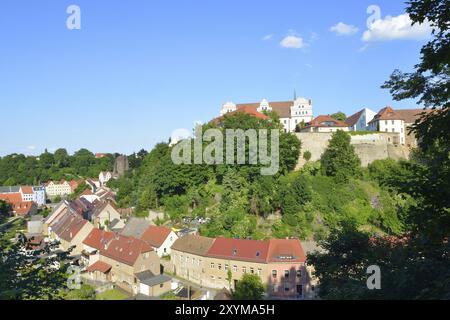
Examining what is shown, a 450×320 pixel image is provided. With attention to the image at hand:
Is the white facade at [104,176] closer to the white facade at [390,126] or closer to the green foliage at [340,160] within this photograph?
the white facade at [390,126]

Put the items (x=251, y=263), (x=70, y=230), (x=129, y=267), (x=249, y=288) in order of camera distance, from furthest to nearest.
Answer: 1. (x=70, y=230)
2. (x=129, y=267)
3. (x=251, y=263)
4. (x=249, y=288)

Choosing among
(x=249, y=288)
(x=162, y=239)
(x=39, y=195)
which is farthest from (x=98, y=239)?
(x=39, y=195)

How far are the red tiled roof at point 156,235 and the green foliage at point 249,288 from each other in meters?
7.78

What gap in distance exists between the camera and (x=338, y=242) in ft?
35.2

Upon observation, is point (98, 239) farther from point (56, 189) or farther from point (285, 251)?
point (56, 189)

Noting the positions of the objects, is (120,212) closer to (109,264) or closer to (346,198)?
(109,264)

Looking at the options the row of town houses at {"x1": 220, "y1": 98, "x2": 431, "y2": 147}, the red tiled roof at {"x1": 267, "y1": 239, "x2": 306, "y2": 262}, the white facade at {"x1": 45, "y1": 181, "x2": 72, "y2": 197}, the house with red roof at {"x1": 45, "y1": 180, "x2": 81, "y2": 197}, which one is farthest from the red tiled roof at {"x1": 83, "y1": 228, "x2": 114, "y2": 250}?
the white facade at {"x1": 45, "y1": 181, "x2": 72, "y2": 197}

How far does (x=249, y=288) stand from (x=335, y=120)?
2559cm

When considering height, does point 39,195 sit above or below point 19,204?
above

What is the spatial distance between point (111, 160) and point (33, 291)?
318 feet

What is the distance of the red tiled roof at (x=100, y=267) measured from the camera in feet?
84.8

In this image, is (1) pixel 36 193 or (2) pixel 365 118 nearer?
(2) pixel 365 118

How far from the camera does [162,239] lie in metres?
27.6

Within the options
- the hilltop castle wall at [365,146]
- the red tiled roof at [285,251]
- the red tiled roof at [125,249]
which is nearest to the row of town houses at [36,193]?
the red tiled roof at [125,249]
